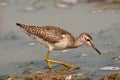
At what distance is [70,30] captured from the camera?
45.5ft

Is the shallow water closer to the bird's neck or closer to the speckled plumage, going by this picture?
the bird's neck

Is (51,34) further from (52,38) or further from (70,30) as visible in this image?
(70,30)

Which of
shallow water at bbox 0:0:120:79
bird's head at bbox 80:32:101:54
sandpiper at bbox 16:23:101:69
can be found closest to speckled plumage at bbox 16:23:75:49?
sandpiper at bbox 16:23:101:69

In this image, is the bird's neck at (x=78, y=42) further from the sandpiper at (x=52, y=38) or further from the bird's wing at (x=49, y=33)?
the bird's wing at (x=49, y=33)

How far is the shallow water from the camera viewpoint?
11.1m

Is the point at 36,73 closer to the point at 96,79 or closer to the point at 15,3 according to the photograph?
the point at 96,79

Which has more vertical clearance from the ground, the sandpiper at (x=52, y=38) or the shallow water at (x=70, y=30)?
the sandpiper at (x=52, y=38)

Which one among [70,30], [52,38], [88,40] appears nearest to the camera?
[52,38]

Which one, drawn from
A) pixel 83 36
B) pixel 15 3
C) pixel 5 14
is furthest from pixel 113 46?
pixel 15 3

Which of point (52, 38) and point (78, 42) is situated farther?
point (78, 42)

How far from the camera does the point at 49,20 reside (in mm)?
14812

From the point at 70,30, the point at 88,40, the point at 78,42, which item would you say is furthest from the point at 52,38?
the point at 70,30

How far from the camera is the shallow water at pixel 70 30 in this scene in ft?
36.6

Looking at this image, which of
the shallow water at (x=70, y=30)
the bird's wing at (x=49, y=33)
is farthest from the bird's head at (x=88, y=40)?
the bird's wing at (x=49, y=33)
